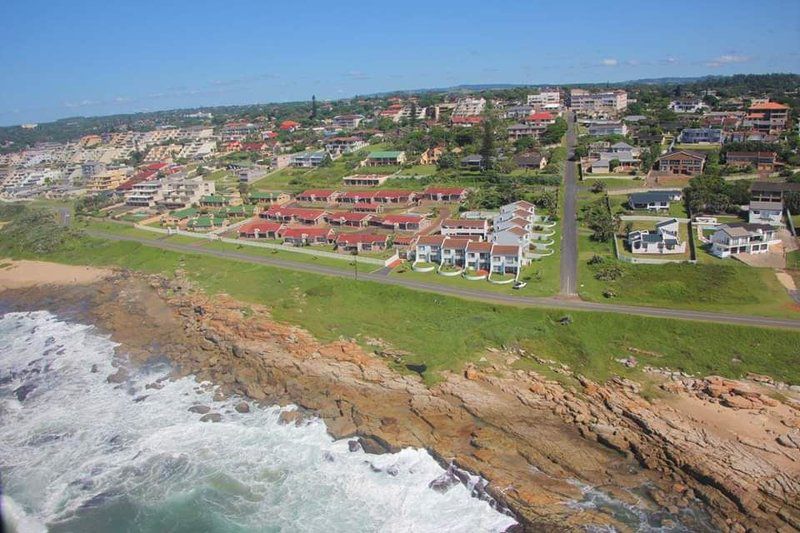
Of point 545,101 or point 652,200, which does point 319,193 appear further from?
point 545,101

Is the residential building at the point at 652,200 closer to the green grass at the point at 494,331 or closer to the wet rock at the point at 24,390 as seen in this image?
the green grass at the point at 494,331

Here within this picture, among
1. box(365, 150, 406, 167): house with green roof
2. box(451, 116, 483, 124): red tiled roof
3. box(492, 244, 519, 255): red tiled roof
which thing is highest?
box(451, 116, 483, 124): red tiled roof

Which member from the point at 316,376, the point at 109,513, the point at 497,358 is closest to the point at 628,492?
the point at 497,358

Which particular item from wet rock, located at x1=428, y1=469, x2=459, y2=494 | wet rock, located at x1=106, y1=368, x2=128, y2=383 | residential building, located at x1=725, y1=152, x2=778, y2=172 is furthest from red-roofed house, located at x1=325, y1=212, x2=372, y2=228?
residential building, located at x1=725, y1=152, x2=778, y2=172

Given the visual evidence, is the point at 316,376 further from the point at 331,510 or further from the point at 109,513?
the point at 109,513

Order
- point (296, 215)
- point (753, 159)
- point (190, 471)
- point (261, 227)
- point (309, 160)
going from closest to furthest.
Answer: point (190, 471), point (261, 227), point (296, 215), point (753, 159), point (309, 160)

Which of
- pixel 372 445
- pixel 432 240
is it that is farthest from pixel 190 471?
pixel 432 240

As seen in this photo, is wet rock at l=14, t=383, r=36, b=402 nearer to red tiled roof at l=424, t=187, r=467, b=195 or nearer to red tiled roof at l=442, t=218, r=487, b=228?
red tiled roof at l=442, t=218, r=487, b=228
